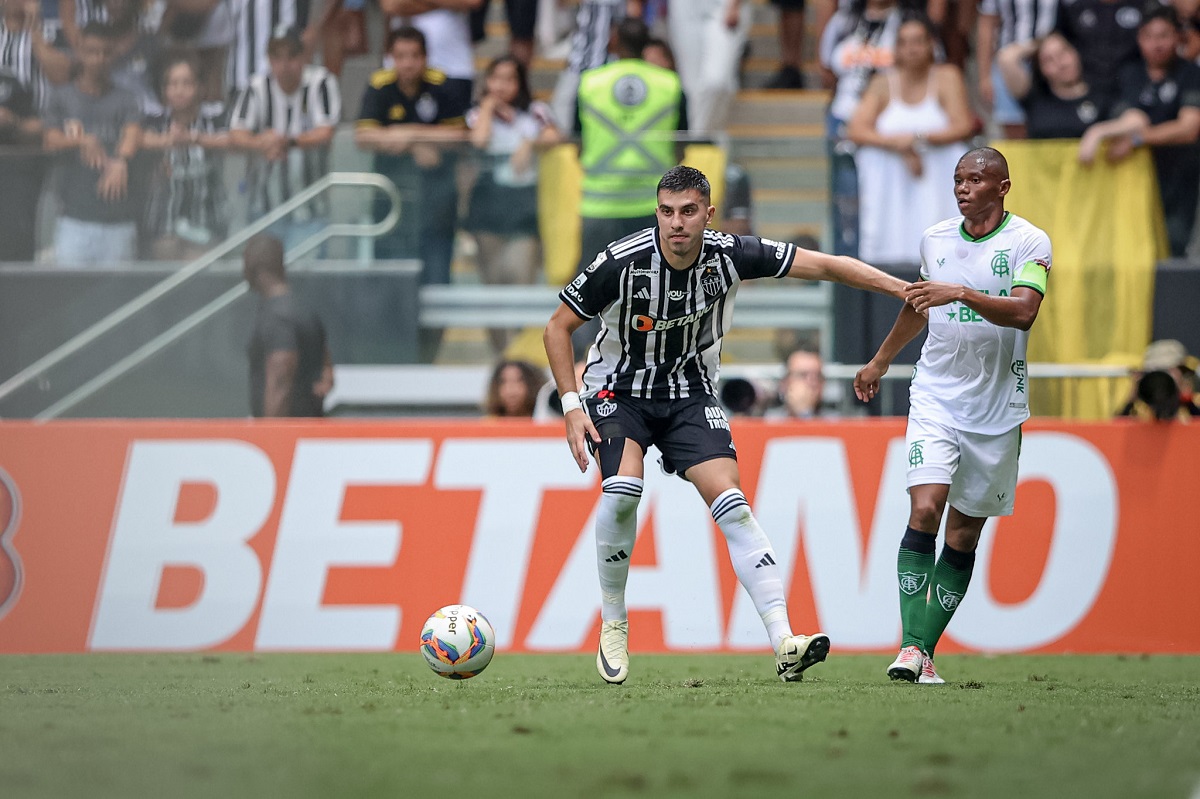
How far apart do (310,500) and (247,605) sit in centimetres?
82

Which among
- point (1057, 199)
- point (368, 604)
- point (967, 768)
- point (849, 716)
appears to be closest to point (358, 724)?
point (849, 716)

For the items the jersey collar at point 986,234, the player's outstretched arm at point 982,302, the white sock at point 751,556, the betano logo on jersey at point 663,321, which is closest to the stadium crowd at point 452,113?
the jersey collar at point 986,234

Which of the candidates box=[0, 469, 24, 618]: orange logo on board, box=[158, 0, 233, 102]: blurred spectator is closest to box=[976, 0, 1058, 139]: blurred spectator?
box=[158, 0, 233, 102]: blurred spectator

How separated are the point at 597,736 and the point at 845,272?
2944 mm

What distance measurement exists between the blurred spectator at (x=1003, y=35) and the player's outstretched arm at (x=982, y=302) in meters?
6.06

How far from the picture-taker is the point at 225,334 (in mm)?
11414

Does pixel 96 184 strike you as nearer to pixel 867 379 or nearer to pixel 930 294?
pixel 867 379

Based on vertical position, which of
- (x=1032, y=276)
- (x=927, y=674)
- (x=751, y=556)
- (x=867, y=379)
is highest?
(x=1032, y=276)

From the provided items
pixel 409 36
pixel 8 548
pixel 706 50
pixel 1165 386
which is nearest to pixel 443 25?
pixel 409 36

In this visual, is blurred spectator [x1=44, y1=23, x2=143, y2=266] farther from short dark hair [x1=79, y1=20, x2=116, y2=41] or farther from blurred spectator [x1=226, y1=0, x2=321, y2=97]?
short dark hair [x1=79, y1=20, x2=116, y2=41]

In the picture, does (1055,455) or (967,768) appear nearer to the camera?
(967,768)

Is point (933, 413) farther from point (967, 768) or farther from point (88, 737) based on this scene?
point (88, 737)

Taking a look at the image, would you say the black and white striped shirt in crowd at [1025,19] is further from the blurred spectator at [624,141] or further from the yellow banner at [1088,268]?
the blurred spectator at [624,141]

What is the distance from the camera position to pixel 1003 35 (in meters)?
13.5
